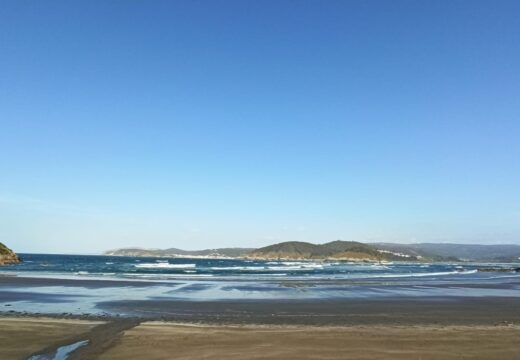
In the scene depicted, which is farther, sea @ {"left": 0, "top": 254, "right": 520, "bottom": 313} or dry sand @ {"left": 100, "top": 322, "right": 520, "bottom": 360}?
sea @ {"left": 0, "top": 254, "right": 520, "bottom": 313}

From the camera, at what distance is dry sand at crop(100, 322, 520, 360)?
11469mm

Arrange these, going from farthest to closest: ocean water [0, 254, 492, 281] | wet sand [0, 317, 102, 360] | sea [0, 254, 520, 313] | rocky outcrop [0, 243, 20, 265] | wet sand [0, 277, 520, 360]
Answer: rocky outcrop [0, 243, 20, 265] → ocean water [0, 254, 492, 281] → sea [0, 254, 520, 313] → wet sand [0, 317, 102, 360] → wet sand [0, 277, 520, 360]

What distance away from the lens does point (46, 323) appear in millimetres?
16422

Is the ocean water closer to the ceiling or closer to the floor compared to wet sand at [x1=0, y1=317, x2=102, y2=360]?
closer to the floor

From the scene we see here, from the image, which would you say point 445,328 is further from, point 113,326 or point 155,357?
A: point 113,326

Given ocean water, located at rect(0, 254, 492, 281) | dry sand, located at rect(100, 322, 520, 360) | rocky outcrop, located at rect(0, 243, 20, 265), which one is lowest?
Result: ocean water, located at rect(0, 254, 492, 281)

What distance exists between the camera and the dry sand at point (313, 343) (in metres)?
11.5

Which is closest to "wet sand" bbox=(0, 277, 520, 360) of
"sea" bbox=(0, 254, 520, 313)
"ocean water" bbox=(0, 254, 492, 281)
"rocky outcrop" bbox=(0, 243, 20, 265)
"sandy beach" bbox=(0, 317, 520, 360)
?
"sandy beach" bbox=(0, 317, 520, 360)

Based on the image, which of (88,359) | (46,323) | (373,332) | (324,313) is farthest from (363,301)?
(88,359)

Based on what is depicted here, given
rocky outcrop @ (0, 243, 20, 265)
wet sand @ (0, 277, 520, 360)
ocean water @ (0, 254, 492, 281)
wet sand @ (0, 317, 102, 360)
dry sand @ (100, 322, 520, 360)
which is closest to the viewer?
dry sand @ (100, 322, 520, 360)

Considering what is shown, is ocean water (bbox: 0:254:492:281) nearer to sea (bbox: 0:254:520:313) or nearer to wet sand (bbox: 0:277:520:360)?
sea (bbox: 0:254:520:313)

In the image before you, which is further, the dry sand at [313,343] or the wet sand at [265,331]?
the wet sand at [265,331]

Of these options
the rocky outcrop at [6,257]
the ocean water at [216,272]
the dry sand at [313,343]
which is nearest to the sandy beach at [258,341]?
the dry sand at [313,343]

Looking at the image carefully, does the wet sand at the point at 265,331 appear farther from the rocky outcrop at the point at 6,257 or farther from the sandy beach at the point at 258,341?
the rocky outcrop at the point at 6,257
